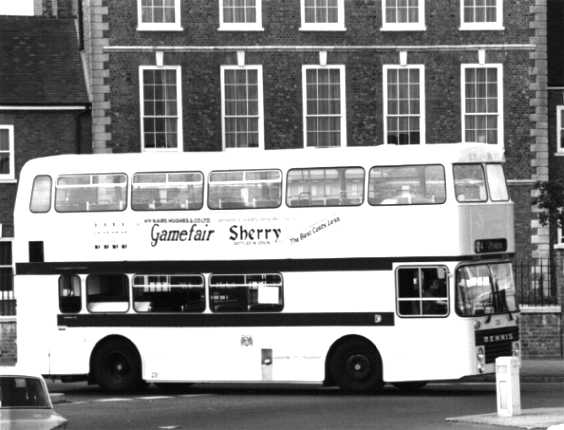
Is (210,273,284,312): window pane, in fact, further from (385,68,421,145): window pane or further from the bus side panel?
(385,68,421,145): window pane

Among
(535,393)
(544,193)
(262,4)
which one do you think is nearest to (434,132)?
(262,4)

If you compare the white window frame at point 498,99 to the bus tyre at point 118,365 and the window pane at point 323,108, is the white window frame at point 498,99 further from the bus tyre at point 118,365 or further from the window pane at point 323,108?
the bus tyre at point 118,365

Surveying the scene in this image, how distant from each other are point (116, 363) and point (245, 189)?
13.7 ft

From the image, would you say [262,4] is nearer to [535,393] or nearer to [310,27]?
[310,27]

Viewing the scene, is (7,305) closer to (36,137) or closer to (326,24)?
(36,137)

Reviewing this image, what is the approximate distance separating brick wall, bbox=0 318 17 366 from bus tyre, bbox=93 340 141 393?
887cm

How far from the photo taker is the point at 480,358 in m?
29.6

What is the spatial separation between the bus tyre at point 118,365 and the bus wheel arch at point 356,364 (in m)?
3.75

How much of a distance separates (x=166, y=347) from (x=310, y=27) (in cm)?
2123

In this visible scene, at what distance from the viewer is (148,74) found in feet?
164

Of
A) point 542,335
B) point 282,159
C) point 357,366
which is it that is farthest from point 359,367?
point 542,335

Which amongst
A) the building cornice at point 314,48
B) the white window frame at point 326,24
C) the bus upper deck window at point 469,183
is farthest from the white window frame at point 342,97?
the bus upper deck window at point 469,183

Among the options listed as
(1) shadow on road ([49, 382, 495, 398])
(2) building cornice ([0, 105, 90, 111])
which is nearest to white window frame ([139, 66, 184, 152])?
(2) building cornice ([0, 105, 90, 111])

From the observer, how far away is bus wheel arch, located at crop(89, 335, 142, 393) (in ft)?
104
